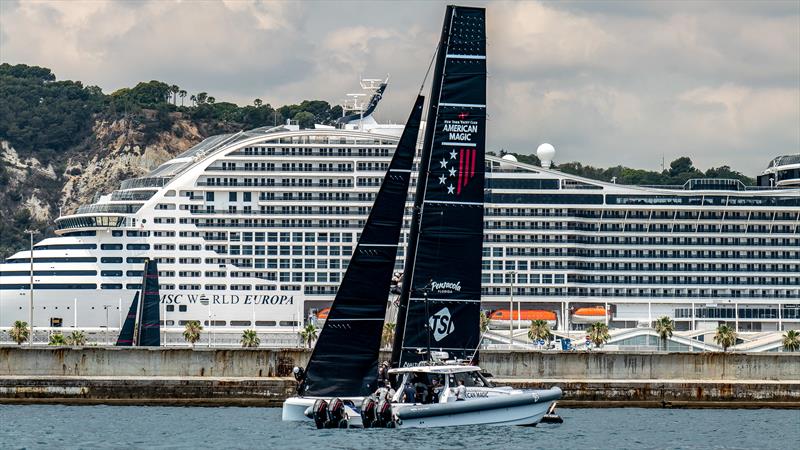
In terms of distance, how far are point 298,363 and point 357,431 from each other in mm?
16143

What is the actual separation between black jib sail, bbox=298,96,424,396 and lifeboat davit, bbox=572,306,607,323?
63568 mm

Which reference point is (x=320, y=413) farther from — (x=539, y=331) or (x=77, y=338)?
(x=539, y=331)

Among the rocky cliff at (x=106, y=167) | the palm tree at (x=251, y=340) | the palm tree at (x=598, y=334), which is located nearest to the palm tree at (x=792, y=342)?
the palm tree at (x=598, y=334)

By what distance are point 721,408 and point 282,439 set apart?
21.2 m

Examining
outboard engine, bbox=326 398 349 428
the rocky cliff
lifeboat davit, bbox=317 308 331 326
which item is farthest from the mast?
the rocky cliff

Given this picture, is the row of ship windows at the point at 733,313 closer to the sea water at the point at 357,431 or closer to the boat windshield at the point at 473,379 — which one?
the sea water at the point at 357,431

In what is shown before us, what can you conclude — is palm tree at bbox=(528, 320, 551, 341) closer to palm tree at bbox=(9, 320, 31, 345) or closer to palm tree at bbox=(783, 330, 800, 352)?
palm tree at bbox=(783, 330, 800, 352)

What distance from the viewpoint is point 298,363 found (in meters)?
60.2

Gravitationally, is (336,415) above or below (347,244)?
below

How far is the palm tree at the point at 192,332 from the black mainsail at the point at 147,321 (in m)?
9.13

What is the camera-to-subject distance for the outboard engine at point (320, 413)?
44.8 m

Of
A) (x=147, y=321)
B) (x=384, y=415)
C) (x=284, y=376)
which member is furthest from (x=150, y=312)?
(x=384, y=415)

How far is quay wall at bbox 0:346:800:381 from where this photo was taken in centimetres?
6047

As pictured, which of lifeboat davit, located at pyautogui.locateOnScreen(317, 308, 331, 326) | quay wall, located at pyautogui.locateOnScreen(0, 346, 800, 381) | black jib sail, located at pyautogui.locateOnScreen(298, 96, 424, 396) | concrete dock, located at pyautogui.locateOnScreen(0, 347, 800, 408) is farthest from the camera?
lifeboat davit, located at pyautogui.locateOnScreen(317, 308, 331, 326)
